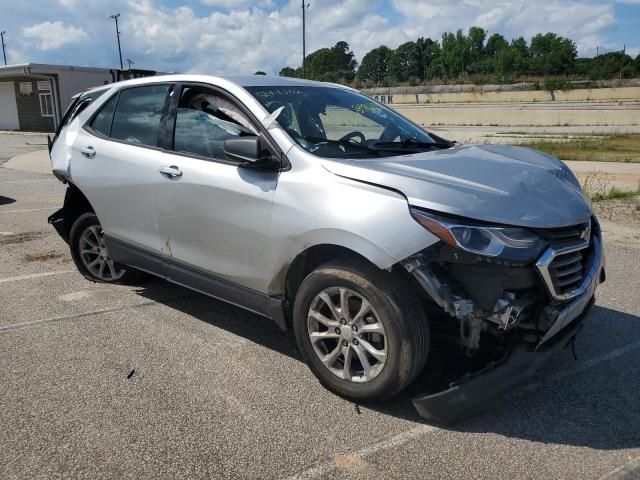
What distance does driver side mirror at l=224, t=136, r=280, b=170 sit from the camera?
3.44 metres

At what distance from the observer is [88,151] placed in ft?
15.7

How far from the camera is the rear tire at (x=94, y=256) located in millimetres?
5168

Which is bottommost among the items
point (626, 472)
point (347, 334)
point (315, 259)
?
point (626, 472)

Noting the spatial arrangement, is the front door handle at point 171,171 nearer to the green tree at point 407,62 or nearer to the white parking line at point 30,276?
the white parking line at point 30,276

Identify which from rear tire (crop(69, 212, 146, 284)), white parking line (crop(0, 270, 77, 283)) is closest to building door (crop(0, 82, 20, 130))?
white parking line (crop(0, 270, 77, 283))

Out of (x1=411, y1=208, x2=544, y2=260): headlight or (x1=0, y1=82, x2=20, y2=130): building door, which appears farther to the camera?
(x1=0, y1=82, x2=20, y2=130): building door

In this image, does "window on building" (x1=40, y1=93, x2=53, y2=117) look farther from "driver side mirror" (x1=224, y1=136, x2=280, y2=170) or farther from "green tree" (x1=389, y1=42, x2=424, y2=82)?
"green tree" (x1=389, y1=42, x2=424, y2=82)

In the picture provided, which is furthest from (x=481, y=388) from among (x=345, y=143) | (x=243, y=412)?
(x=345, y=143)

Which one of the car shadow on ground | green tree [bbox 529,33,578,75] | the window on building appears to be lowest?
the car shadow on ground

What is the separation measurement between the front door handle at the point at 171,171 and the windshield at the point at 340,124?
2.43 feet

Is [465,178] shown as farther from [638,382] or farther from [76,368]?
[76,368]

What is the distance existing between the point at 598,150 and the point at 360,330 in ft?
55.2

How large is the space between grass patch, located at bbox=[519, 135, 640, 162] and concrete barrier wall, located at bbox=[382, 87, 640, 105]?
104ft

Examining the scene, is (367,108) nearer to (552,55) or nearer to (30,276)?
(30,276)
